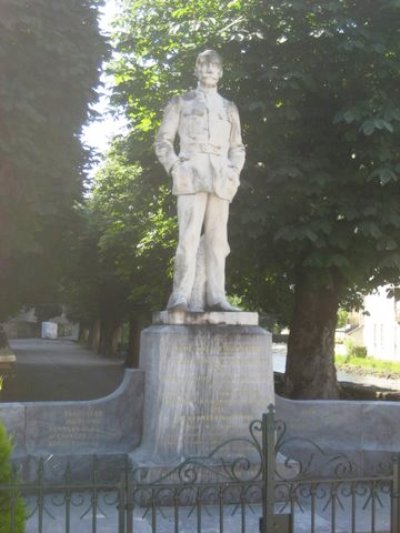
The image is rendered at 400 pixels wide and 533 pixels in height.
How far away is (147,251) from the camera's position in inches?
723

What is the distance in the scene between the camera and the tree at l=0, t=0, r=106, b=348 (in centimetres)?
1252

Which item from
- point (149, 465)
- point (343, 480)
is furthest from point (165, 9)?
point (343, 480)

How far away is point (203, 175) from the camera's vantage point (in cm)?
787

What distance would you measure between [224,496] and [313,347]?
26.4ft

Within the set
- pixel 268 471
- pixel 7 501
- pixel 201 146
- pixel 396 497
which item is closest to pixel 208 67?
pixel 201 146

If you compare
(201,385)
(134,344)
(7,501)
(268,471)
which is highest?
(134,344)

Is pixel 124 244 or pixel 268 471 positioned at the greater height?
pixel 124 244

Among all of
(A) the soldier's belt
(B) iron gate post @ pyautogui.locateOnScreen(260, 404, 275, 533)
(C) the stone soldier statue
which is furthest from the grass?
(B) iron gate post @ pyautogui.locateOnScreen(260, 404, 275, 533)

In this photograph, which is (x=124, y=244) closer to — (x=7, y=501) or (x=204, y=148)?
(x=204, y=148)

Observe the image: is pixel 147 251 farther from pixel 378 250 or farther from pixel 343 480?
pixel 343 480

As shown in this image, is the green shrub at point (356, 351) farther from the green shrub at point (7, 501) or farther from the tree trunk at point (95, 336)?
the green shrub at point (7, 501)

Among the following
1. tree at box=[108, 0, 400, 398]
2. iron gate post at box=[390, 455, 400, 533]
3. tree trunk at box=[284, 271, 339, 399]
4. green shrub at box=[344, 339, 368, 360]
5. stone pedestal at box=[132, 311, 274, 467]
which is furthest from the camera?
green shrub at box=[344, 339, 368, 360]

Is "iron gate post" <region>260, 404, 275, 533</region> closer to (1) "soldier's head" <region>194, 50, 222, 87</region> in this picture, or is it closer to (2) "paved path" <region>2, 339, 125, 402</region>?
(1) "soldier's head" <region>194, 50, 222, 87</region>

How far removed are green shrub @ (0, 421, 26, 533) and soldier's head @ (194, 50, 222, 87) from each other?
471cm
